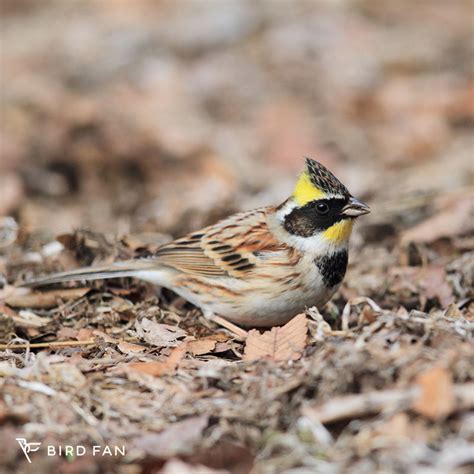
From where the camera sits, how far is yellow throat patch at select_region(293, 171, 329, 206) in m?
5.81

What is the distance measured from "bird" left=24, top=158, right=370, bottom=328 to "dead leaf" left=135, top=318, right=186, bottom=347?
0.51m

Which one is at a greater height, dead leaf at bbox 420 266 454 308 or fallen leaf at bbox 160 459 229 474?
fallen leaf at bbox 160 459 229 474

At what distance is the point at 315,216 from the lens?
5875 mm

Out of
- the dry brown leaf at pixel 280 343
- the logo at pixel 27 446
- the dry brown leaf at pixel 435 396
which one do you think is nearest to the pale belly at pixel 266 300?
the dry brown leaf at pixel 280 343

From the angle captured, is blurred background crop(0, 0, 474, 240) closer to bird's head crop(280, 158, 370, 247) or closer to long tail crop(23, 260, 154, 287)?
long tail crop(23, 260, 154, 287)

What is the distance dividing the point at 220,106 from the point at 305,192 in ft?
20.9

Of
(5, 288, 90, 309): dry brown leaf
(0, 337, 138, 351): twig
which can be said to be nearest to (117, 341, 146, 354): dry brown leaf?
(0, 337, 138, 351): twig

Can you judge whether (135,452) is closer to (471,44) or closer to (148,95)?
(148,95)

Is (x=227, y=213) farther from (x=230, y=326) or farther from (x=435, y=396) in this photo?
(x=435, y=396)

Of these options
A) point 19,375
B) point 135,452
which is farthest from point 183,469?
point 19,375

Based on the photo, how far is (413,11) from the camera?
14812mm

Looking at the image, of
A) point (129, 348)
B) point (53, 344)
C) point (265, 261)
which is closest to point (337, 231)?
point (265, 261)

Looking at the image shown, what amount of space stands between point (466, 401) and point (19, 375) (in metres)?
2.24

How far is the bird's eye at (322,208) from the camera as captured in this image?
19.1ft
